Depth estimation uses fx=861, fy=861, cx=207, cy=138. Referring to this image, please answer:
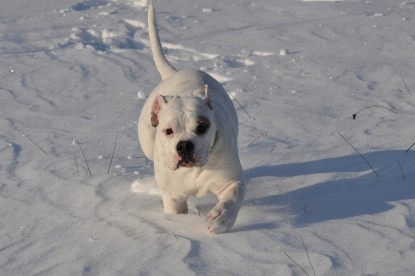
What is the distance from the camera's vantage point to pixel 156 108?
15.6ft

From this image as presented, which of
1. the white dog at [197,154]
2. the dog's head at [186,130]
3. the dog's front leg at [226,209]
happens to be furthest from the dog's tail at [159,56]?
the dog's front leg at [226,209]

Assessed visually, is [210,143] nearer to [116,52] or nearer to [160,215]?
[160,215]

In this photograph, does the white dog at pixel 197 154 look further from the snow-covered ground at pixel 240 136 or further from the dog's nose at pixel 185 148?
the snow-covered ground at pixel 240 136

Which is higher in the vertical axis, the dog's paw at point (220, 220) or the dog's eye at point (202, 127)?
the dog's eye at point (202, 127)

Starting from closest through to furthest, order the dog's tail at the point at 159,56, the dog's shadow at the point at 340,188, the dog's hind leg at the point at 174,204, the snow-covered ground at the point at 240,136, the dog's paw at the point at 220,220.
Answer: the snow-covered ground at the point at 240,136
the dog's paw at the point at 220,220
the dog's shadow at the point at 340,188
the dog's hind leg at the point at 174,204
the dog's tail at the point at 159,56

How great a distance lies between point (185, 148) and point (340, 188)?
1197mm

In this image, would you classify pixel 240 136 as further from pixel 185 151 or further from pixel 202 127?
pixel 185 151

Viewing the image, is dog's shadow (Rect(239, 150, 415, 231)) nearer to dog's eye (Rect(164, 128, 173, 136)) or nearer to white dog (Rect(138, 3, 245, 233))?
white dog (Rect(138, 3, 245, 233))

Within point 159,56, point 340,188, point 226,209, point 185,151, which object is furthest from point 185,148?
point 159,56

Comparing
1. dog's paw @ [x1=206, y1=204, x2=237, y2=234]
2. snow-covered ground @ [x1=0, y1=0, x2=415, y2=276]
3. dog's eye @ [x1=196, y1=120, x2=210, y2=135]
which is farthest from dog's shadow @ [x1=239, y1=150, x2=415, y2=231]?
dog's eye @ [x1=196, y1=120, x2=210, y2=135]

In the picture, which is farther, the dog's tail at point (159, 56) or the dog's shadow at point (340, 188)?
the dog's tail at point (159, 56)

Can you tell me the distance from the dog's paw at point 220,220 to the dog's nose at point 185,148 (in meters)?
0.34

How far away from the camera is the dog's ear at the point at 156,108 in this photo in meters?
4.71

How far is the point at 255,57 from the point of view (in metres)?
8.78
